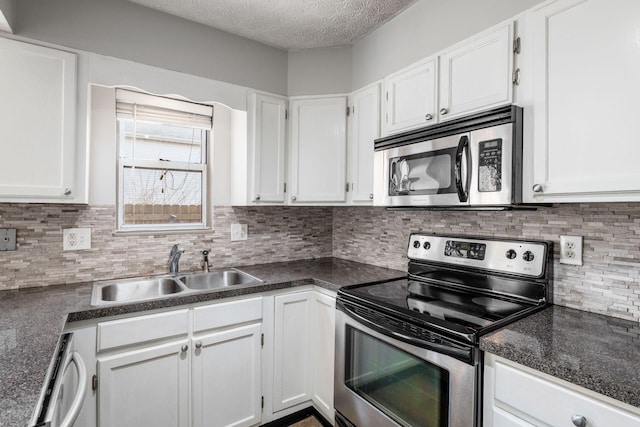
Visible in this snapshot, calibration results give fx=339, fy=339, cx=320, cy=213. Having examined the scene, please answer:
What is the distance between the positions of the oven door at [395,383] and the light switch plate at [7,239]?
68.0 inches

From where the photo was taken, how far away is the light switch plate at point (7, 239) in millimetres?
1727

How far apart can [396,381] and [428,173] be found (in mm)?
981

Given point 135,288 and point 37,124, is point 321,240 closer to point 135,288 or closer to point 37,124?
point 135,288

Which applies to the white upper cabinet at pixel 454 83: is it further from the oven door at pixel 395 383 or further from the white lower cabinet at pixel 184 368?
the white lower cabinet at pixel 184 368

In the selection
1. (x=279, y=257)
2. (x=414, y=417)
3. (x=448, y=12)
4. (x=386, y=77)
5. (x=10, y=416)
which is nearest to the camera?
(x=10, y=416)

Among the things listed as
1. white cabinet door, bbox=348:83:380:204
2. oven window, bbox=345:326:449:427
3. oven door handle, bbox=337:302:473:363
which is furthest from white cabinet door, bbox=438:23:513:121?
oven window, bbox=345:326:449:427

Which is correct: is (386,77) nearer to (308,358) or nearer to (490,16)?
(490,16)

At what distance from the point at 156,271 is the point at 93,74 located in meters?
1.17

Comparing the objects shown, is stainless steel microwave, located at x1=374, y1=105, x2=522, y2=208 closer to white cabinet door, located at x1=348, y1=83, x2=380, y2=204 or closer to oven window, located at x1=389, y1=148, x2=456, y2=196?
oven window, located at x1=389, y1=148, x2=456, y2=196

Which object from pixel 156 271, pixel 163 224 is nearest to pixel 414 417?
pixel 156 271

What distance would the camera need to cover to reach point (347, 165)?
2.31m

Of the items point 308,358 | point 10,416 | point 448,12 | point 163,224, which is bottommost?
point 308,358

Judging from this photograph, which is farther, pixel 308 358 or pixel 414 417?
pixel 308 358

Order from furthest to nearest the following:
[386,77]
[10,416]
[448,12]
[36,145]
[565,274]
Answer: [386,77] < [448,12] < [36,145] < [565,274] < [10,416]
